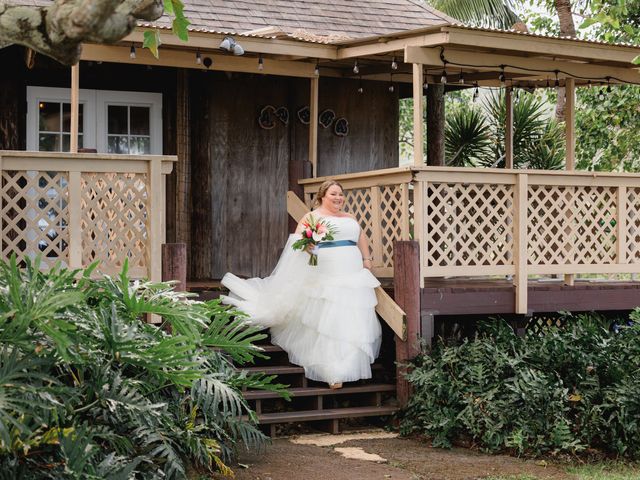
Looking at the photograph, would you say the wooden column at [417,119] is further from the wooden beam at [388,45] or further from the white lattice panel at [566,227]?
the white lattice panel at [566,227]

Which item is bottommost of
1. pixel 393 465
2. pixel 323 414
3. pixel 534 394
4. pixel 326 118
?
pixel 393 465

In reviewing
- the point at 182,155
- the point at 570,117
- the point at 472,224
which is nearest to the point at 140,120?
the point at 182,155

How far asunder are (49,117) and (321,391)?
4.93 meters

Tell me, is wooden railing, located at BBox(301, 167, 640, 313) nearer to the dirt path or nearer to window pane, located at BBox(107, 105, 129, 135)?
the dirt path

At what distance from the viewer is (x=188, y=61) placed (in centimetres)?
1273

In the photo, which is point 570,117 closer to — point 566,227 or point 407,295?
point 566,227

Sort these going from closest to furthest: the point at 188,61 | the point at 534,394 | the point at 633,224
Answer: the point at 534,394 < the point at 188,61 < the point at 633,224

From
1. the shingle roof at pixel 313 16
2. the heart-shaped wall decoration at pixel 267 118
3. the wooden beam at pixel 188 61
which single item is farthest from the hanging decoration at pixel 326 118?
the wooden beam at pixel 188 61

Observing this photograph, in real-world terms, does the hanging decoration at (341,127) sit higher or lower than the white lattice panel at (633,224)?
higher

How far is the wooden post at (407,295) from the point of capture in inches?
451

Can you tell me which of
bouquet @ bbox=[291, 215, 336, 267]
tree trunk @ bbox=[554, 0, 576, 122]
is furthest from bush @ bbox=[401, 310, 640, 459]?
tree trunk @ bbox=[554, 0, 576, 122]

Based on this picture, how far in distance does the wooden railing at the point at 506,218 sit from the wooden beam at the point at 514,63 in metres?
1.21

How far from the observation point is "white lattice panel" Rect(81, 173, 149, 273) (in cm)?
1081

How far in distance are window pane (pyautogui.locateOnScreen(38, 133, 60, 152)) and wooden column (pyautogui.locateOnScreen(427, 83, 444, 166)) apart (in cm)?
543
